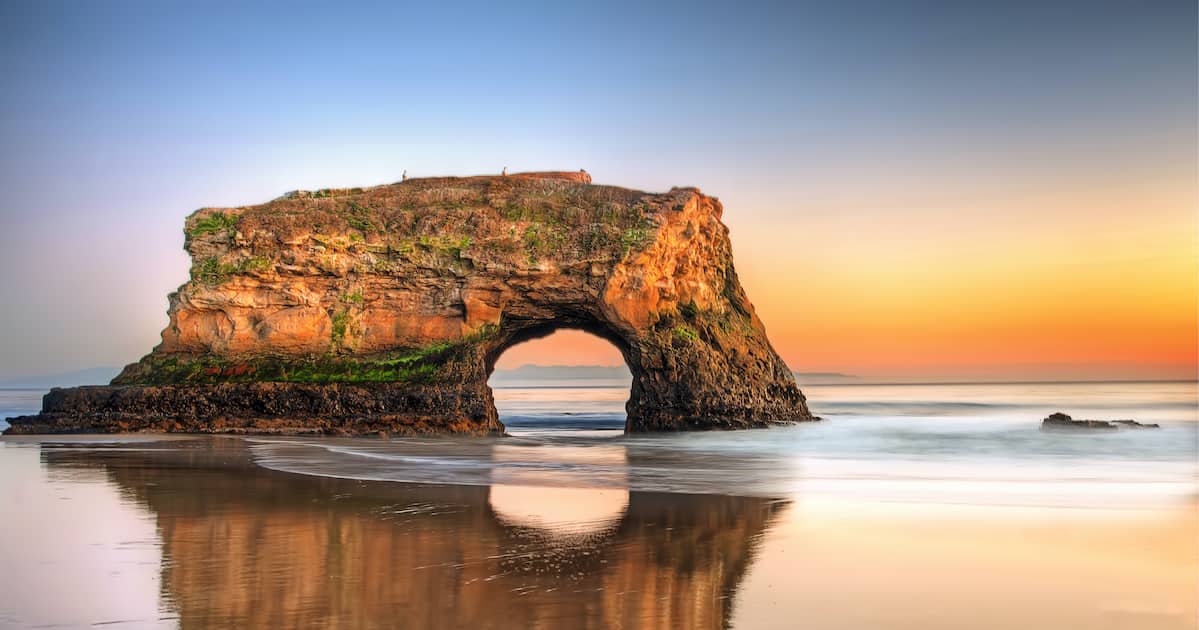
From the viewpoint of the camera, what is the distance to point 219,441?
2031 centimetres

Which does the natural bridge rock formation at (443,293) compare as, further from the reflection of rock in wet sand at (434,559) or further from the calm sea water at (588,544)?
the reflection of rock in wet sand at (434,559)

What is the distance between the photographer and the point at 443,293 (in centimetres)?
2684

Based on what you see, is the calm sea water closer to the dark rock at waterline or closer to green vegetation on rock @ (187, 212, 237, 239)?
the dark rock at waterline

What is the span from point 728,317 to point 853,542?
70.4 feet

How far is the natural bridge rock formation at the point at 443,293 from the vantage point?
2611 centimetres

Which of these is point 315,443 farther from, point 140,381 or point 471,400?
point 140,381

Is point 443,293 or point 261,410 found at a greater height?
point 443,293

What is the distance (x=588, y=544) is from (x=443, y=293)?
20095 mm

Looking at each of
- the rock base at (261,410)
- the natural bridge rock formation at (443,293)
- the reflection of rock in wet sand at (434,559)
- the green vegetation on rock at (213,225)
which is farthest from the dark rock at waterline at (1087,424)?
the green vegetation on rock at (213,225)

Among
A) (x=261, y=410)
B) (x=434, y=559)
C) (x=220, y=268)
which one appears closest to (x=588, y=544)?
(x=434, y=559)

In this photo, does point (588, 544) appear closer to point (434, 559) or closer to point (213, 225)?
point (434, 559)

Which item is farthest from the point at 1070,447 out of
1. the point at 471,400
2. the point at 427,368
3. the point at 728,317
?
the point at 427,368

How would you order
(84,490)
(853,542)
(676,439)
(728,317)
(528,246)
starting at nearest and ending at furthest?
(853,542) → (84,490) → (676,439) → (528,246) → (728,317)

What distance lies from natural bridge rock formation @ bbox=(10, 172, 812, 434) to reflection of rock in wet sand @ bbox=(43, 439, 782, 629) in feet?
50.8
